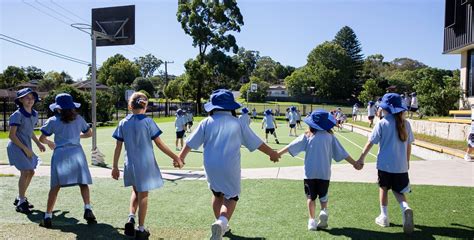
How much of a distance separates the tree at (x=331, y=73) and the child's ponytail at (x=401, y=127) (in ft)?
262

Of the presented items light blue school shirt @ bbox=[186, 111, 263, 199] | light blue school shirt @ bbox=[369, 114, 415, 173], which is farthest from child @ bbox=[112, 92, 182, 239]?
light blue school shirt @ bbox=[369, 114, 415, 173]

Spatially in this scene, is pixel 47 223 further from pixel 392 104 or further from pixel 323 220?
pixel 392 104

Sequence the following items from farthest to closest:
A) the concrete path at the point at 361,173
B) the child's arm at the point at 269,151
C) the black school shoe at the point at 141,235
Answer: the concrete path at the point at 361,173 < the black school shoe at the point at 141,235 < the child's arm at the point at 269,151

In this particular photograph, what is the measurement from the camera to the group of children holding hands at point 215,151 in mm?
4559

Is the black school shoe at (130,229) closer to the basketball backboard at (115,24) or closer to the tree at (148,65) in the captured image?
the basketball backboard at (115,24)

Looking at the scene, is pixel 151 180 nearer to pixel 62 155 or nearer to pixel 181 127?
pixel 62 155

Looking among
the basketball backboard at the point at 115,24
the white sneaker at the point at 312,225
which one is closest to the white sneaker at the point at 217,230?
the white sneaker at the point at 312,225

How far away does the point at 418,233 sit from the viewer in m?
5.26

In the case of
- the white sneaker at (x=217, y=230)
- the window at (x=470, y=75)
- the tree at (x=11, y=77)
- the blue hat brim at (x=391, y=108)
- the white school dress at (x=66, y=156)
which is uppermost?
the tree at (x=11, y=77)

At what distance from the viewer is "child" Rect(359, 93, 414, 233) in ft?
17.9

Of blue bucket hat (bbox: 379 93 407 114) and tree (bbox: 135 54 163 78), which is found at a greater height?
tree (bbox: 135 54 163 78)

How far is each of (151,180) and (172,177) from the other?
436 cm

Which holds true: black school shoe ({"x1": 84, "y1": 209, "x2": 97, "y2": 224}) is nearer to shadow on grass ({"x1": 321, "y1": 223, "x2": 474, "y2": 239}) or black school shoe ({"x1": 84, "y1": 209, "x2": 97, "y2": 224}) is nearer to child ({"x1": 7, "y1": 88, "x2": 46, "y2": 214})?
child ({"x1": 7, "y1": 88, "x2": 46, "y2": 214})

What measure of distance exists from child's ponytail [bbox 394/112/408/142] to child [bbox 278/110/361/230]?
73 cm
